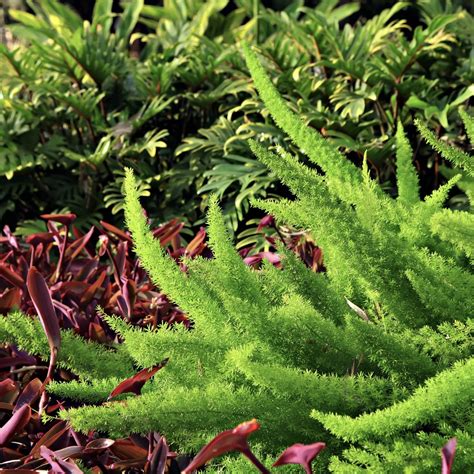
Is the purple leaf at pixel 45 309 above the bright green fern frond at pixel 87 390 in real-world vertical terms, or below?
above

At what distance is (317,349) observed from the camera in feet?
3.90

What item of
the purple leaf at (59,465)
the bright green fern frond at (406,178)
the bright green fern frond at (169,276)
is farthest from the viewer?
the bright green fern frond at (406,178)

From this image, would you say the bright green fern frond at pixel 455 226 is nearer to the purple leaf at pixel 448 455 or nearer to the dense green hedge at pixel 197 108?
the purple leaf at pixel 448 455

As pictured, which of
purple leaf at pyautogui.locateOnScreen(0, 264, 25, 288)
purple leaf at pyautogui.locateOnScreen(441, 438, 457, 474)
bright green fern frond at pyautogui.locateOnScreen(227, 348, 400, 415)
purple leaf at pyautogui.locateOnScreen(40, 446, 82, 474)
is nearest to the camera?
purple leaf at pyautogui.locateOnScreen(441, 438, 457, 474)

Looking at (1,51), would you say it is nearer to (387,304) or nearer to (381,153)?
(381,153)

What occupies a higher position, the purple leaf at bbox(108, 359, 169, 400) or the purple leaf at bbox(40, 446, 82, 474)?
the purple leaf at bbox(108, 359, 169, 400)

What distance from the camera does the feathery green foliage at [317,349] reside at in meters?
1.04

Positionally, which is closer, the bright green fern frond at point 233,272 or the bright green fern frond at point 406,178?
the bright green fern frond at point 233,272

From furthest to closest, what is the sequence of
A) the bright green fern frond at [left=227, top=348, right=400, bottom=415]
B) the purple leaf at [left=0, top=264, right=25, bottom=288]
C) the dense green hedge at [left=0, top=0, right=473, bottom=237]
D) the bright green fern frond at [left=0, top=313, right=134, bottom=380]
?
1. the dense green hedge at [left=0, top=0, right=473, bottom=237]
2. the purple leaf at [left=0, top=264, right=25, bottom=288]
3. the bright green fern frond at [left=0, top=313, right=134, bottom=380]
4. the bright green fern frond at [left=227, top=348, right=400, bottom=415]

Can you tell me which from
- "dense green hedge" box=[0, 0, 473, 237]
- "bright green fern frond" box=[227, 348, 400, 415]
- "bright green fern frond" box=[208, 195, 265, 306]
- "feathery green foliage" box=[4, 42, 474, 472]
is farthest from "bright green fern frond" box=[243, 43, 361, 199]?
"dense green hedge" box=[0, 0, 473, 237]

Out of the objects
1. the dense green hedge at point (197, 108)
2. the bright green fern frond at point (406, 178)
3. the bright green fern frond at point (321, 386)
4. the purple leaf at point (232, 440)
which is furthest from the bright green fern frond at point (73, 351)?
the dense green hedge at point (197, 108)

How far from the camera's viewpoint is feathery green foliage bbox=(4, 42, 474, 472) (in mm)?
1043

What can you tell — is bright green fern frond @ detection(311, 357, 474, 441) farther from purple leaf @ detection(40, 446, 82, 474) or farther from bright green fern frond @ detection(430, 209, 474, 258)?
purple leaf @ detection(40, 446, 82, 474)

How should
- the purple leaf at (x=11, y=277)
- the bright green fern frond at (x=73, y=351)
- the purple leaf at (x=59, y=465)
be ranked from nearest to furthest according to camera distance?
the purple leaf at (x=59, y=465), the bright green fern frond at (x=73, y=351), the purple leaf at (x=11, y=277)
